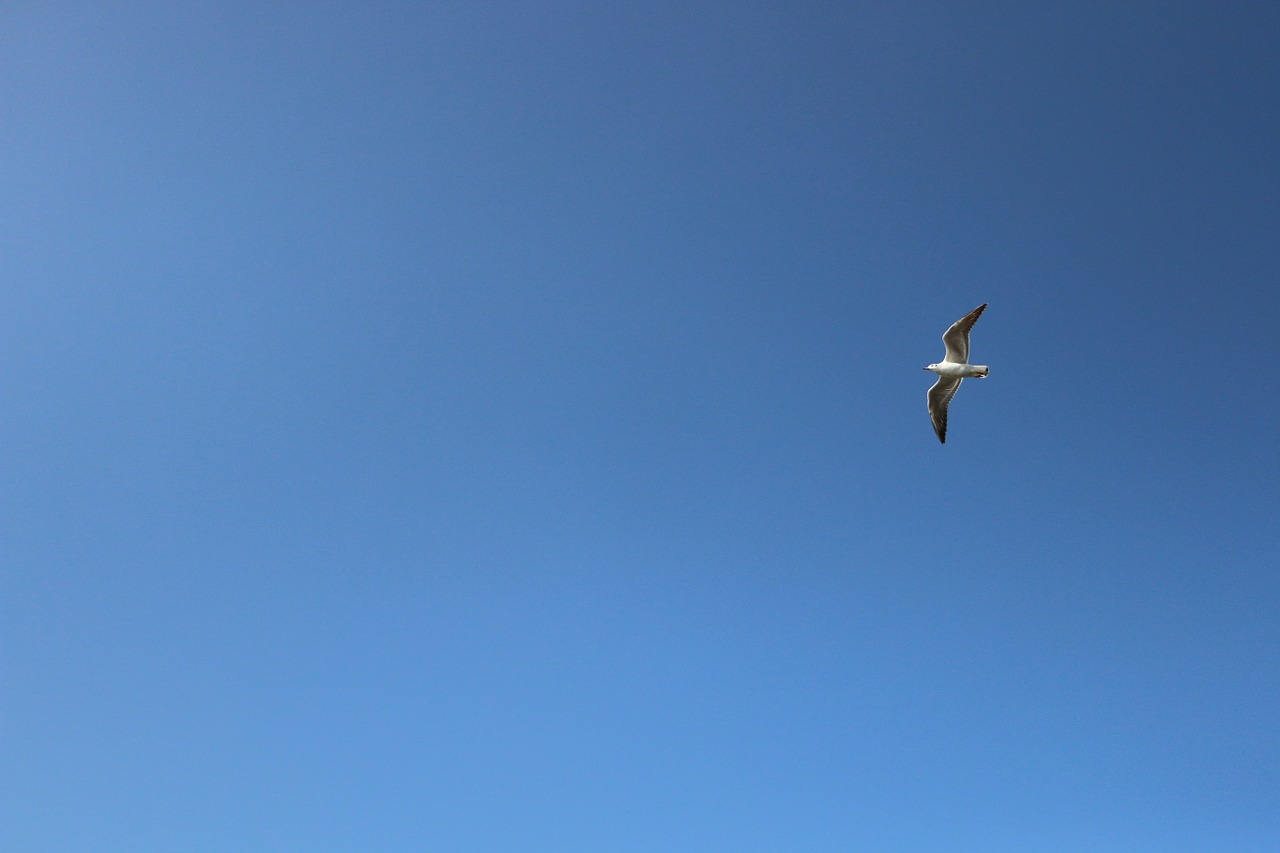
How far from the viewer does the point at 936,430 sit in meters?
33.7

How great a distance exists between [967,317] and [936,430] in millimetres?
4318

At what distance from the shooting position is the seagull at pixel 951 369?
31469mm

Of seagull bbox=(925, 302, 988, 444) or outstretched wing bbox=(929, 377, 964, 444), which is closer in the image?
seagull bbox=(925, 302, 988, 444)

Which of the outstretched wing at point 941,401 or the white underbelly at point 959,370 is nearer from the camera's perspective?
the white underbelly at point 959,370

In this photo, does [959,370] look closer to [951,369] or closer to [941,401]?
[951,369]

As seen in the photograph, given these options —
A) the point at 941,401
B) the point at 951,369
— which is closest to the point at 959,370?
the point at 951,369

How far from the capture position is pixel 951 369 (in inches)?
1272

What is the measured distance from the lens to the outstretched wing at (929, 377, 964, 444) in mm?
33156

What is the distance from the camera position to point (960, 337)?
31.8 metres

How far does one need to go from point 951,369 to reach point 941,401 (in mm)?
1529

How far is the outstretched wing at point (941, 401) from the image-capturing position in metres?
33.2

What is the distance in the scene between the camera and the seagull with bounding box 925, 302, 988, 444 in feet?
103

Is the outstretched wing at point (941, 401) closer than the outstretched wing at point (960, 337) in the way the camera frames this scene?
No

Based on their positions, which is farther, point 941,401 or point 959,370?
point 941,401
